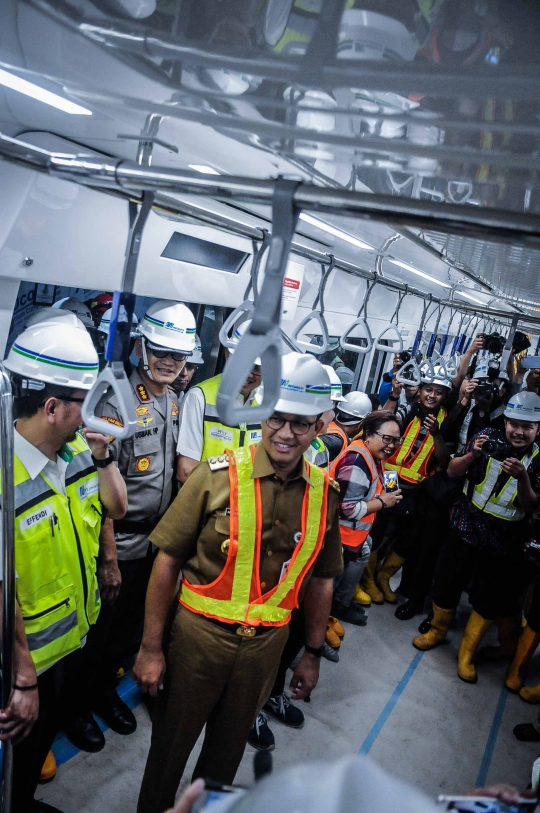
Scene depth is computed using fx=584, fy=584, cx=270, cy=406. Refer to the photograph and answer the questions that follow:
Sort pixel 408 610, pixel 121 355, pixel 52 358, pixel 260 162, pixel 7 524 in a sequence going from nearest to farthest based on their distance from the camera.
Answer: pixel 121 355
pixel 7 524
pixel 260 162
pixel 52 358
pixel 408 610

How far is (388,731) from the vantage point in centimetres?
381

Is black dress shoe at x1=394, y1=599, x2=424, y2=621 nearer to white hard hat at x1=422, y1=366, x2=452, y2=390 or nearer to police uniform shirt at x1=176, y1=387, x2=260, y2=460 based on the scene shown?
white hard hat at x1=422, y1=366, x2=452, y2=390

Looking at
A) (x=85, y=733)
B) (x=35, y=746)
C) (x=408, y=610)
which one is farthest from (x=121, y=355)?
(x=408, y=610)

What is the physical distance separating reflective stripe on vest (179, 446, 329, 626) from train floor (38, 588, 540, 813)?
129 centimetres

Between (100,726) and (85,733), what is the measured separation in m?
0.17

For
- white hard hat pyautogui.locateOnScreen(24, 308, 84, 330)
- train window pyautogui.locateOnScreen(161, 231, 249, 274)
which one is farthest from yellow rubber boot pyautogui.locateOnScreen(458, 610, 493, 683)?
white hard hat pyautogui.locateOnScreen(24, 308, 84, 330)

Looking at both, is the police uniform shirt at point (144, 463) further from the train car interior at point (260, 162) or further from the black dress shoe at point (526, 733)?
the black dress shoe at point (526, 733)

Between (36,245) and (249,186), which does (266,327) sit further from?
(36,245)

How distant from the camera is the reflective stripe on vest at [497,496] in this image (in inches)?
172

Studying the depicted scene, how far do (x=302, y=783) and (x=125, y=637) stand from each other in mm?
2972

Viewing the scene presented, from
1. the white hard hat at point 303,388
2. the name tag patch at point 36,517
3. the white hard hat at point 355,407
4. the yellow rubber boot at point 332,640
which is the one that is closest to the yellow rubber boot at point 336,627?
the yellow rubber boot at point 332,640

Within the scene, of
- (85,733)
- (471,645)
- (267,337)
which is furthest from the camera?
(471,645)

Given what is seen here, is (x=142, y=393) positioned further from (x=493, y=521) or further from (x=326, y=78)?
(x=493, y=521)

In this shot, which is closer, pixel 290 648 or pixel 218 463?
pixel 218 463
